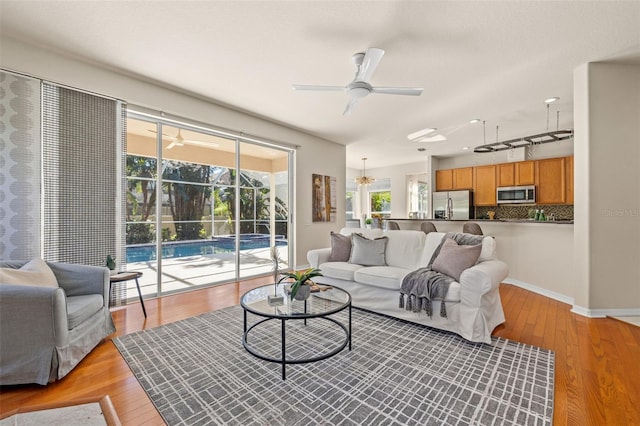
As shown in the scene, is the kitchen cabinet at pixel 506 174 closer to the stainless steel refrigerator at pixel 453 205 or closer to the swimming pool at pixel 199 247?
the stainless steel refrigerator at pixel 453 205

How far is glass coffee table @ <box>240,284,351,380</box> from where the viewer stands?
206 cm

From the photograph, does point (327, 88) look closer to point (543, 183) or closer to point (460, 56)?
point (460, 56)

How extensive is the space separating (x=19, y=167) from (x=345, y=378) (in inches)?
140

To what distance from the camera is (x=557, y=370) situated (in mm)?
2045

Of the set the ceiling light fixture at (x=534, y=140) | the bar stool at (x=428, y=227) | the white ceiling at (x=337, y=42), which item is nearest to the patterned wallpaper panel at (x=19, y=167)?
the white ceiling at (x=337, y=42)

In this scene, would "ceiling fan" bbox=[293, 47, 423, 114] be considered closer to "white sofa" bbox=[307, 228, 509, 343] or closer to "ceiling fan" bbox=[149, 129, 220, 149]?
"white sofa" bbox=[307, 228, 509, 343]

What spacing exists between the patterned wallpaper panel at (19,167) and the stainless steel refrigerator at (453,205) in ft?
25.8

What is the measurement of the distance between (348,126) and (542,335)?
13.7ft

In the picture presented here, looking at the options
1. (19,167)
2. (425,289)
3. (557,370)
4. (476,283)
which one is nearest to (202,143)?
(19,167)

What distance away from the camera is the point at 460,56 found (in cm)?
295

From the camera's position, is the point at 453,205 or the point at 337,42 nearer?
the point at 337,42

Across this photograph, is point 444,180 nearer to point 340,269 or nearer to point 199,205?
point 340,269

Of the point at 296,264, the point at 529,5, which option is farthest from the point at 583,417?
the point at 296,264

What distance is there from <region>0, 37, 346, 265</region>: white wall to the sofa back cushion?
2.46 m
